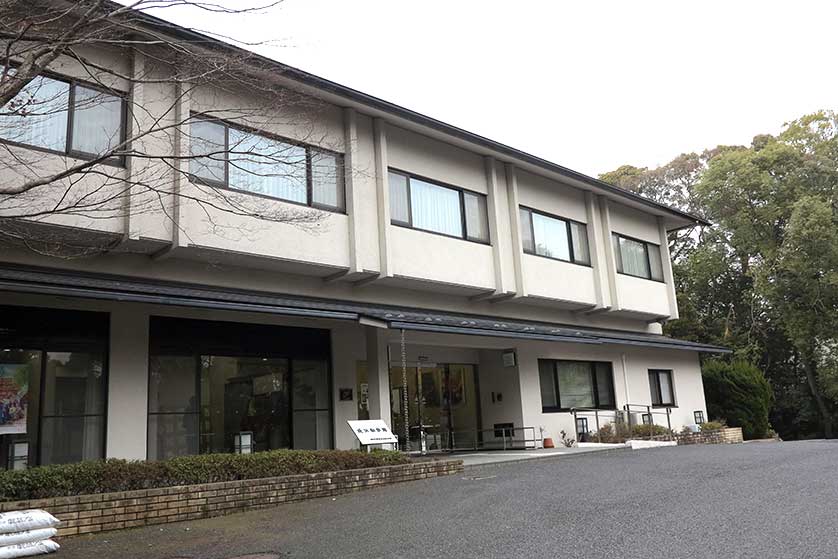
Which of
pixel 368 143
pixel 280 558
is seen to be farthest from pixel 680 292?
pixel 280 558

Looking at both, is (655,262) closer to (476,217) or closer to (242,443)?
(476,217)

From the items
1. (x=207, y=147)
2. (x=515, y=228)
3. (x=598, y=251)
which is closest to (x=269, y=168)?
(x=207, y=147)

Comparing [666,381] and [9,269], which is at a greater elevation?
[9,269]

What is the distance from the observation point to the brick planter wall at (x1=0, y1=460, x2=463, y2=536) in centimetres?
811

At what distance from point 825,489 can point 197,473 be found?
8.07 metres

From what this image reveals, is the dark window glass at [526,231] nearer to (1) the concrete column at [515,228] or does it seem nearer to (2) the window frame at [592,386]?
(1) the concrete column at [515,228]

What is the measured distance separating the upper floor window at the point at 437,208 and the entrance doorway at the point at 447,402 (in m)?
3.84

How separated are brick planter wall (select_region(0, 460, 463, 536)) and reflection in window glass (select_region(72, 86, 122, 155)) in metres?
5.63

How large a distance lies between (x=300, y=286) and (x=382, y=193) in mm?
2789

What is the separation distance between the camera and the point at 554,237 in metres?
20.6

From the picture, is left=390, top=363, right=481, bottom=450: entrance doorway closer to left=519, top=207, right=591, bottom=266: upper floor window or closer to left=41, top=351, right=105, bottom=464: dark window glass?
left=519, top=207, right=591, bottom=266: upper floor window

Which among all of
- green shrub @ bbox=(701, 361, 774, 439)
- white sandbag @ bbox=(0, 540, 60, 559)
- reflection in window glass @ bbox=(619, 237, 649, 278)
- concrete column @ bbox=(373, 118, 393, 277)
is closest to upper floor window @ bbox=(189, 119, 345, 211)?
concrete column @ bbox=(373, 118, 393, 277)

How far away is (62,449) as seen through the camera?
11.1 metres

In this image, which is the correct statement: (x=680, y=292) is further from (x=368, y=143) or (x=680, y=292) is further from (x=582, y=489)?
(x=582, y=489)
